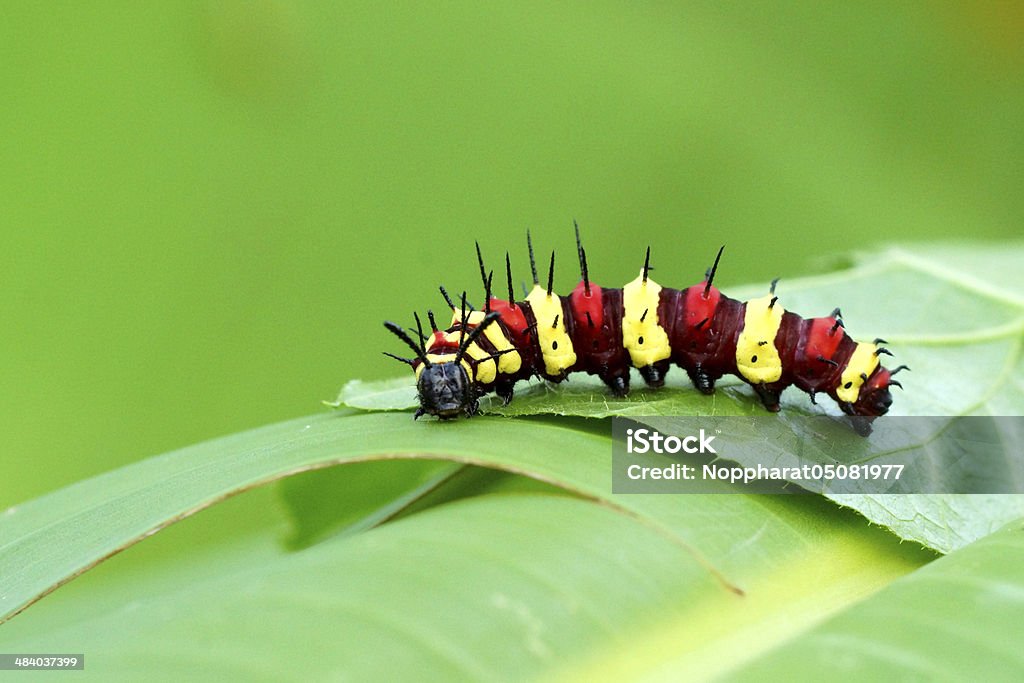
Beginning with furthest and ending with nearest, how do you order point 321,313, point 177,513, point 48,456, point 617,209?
point 617,209, point 321,313, point 48,456, point 177,513

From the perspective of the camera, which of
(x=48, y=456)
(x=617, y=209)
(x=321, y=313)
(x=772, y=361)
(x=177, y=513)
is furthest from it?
(x=617, y=209)

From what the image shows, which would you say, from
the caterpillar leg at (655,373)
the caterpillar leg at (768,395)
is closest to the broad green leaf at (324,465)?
the caterpillar leg at (768,395)

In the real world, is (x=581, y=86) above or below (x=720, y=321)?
above

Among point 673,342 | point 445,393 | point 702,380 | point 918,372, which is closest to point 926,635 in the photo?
point 445,393

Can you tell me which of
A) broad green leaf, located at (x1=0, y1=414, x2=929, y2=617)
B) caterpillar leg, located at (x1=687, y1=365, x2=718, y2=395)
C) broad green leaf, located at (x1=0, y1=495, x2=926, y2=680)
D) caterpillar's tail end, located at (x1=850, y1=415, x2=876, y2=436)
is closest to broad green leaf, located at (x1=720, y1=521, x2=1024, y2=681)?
broad green leaf, located at (x1=0, y1=495, x2=926, y2=680)

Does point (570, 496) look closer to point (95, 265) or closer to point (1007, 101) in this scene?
point (95, 265)

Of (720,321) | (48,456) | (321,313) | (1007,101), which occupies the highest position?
(1007,101)

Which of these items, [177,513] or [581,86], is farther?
[581,86]

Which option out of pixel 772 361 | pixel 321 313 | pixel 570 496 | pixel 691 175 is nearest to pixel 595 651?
pixel 570 496
